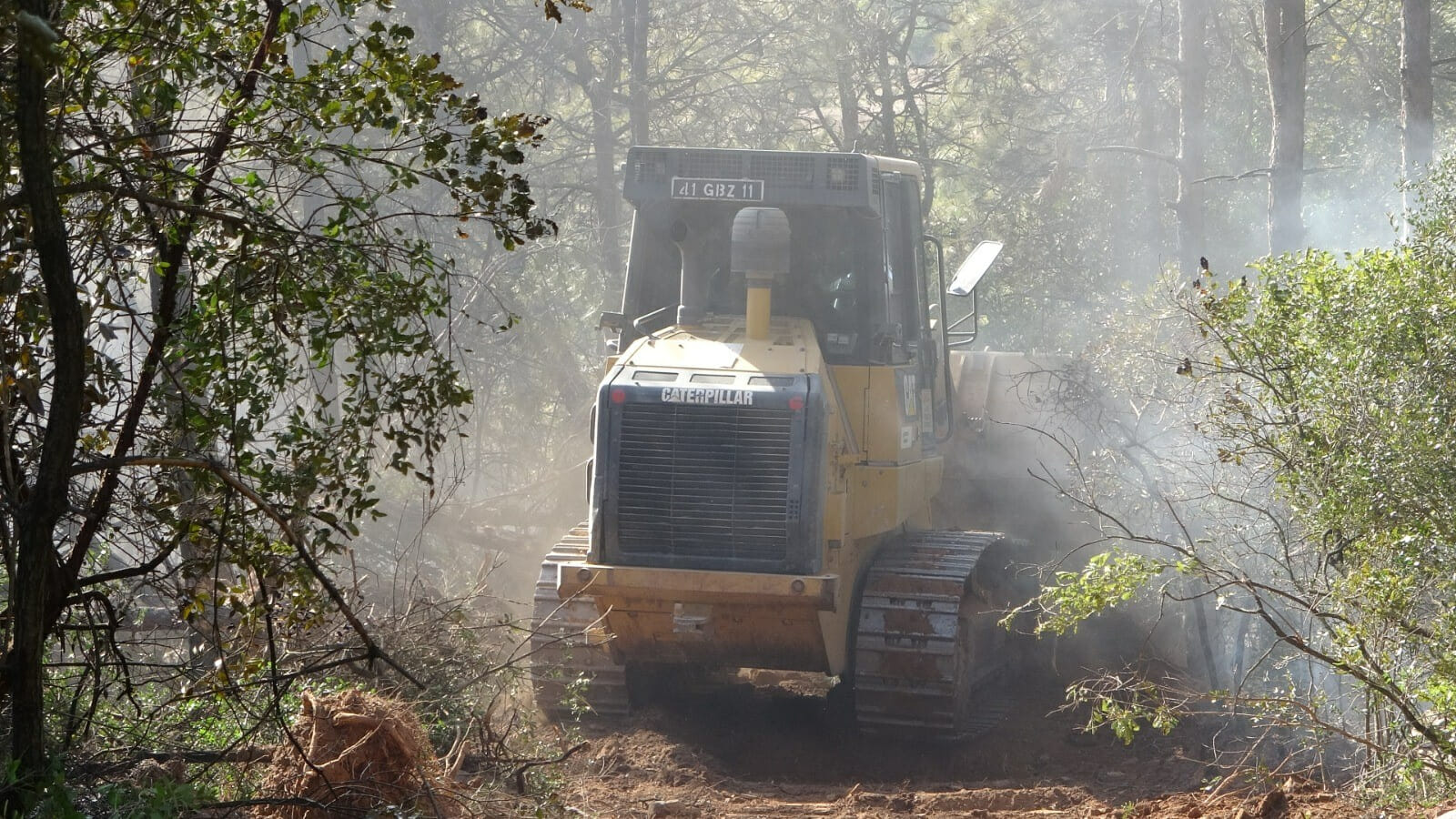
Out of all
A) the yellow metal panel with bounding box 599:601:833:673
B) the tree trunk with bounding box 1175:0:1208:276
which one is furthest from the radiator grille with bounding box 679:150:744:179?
the tree trunk with bounding box 1175:0:1208:276

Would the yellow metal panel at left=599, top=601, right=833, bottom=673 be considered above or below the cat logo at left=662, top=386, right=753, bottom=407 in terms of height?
below

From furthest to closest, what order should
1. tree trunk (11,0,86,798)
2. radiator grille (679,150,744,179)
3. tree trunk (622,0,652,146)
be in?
tree trunk (622,0,652,146) < radiator grille (679,150,744,179) < tree trunk (11,0,86,798)

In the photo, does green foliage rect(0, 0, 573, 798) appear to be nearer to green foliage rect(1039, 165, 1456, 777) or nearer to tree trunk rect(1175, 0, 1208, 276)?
green foliage rect(1039, 165, 1456, 777)

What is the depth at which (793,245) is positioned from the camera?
8.77 meters

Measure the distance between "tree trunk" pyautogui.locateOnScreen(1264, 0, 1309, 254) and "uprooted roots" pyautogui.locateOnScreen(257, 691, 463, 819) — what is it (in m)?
12.4

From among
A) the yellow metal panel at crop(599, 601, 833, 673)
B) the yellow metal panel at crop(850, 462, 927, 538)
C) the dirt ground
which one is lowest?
the dirt ground

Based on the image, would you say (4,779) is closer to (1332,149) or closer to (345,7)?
(345,7)

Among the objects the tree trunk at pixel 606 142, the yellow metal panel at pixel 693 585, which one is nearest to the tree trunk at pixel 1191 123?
the tree trunk at pixel 606 142

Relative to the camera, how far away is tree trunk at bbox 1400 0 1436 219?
14109mm

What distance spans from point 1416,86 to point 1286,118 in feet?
5.29

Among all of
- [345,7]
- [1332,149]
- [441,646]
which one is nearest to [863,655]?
[441,646]

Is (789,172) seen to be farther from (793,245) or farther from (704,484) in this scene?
(704,484)

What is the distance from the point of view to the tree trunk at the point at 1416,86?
1411 centimetres

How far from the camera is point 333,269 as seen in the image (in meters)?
4.36
